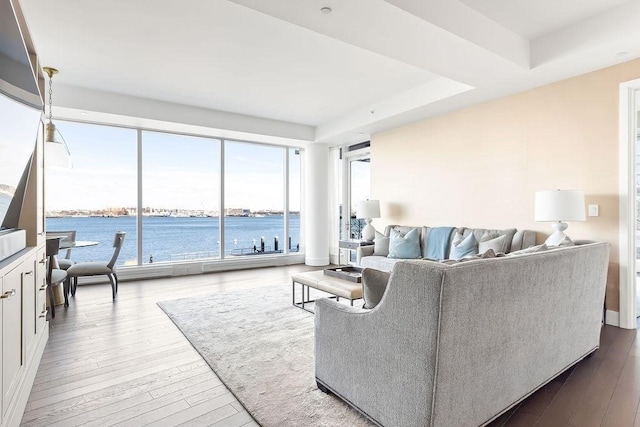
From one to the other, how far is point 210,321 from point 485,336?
8.77ft

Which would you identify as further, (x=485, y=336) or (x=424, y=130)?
(x=424, y=130)

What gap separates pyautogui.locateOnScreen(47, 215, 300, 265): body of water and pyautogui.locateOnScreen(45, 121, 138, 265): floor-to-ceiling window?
3 cm

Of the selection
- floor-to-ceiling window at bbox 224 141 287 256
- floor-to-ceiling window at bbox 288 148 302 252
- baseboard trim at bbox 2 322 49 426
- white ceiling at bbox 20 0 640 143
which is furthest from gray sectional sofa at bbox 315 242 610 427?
floor-to-ceiling window at bbox 288 148 302 252

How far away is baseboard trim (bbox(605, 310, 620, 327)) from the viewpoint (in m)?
3.35

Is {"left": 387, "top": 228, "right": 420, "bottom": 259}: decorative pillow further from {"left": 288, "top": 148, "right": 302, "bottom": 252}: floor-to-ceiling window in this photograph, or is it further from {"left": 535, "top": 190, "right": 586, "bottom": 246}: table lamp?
{"left": 288, "top": 148, "right": 302, "bottom": 252}: floor-to-ceiling window

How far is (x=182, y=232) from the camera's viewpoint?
8.45 metres

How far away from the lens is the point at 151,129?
19.3ft

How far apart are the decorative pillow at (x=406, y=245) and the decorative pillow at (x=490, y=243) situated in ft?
3.14

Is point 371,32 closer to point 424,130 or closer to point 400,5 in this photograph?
point 400,5

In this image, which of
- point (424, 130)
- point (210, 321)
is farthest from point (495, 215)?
point (210, 321)

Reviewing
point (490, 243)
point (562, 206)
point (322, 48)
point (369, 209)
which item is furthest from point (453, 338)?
point (369, 209)

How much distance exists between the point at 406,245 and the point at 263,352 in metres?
2.86

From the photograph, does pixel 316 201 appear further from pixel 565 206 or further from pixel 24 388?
pixel 24 388

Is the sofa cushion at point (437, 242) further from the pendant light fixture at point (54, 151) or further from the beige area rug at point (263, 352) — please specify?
the pendant light fixture at point (54, 151)
